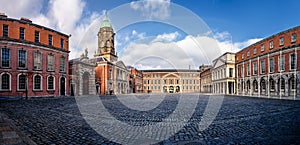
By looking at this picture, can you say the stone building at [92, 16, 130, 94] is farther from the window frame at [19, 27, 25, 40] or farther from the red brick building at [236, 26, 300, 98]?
the red brick building at [236, 26, 300, 98]

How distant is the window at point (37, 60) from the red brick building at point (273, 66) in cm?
3893

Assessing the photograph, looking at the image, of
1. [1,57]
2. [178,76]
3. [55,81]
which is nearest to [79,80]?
[55,81]

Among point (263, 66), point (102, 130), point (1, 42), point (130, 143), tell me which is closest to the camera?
point (130, 143)

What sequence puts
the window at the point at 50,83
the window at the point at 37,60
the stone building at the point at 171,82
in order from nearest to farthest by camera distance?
the window at the point at 37,60 → the window at the point at 50,83 → the stone building at the point at 171,82

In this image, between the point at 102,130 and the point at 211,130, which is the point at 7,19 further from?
the point at 211,130

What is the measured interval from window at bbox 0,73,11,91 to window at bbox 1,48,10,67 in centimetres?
135

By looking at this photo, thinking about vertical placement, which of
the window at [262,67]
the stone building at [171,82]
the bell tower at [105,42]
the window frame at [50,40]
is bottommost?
the stone building at [171,82]

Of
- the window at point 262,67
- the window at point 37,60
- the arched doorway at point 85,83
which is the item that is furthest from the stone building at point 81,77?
the window at point 262,67

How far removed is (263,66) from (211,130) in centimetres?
3543

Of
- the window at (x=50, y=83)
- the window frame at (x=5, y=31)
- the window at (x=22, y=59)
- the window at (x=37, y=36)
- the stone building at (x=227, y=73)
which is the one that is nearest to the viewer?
the window frame at (x=5, y=31)

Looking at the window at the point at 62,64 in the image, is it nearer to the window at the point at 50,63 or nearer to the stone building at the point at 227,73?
the window at the point at 50,63

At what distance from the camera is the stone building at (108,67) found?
44688 millimetres

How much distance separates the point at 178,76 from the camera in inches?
3647

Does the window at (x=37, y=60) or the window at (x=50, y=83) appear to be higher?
the window at (x=37, y=60)
